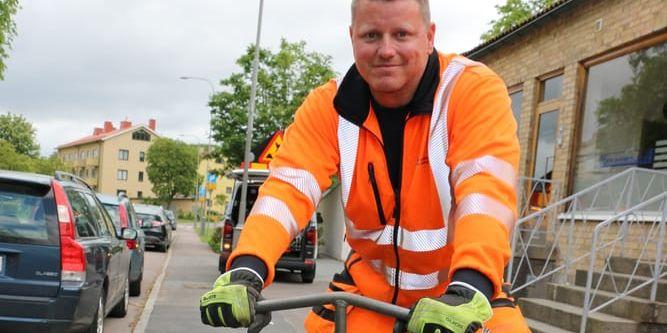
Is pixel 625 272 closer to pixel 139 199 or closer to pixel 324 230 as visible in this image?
pixel 324 230

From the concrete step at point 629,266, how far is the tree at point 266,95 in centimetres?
2114

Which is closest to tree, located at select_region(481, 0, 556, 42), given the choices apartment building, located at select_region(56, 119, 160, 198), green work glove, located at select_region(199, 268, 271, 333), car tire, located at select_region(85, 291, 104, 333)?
car tire, located at select_region(85, 291, 104, 333)

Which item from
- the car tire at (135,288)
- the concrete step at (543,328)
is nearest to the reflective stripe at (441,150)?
the concrete step at (543,328)

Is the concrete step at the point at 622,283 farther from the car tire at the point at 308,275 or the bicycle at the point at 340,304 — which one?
the car tire at the point at 308,275

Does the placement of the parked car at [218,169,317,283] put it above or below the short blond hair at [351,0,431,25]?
below

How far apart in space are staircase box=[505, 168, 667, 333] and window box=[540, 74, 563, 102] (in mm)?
2108

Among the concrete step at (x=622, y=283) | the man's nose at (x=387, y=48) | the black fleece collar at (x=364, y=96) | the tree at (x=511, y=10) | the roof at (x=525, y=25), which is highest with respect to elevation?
the tree at (x=511, y=10)

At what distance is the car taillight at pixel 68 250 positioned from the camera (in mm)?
6094

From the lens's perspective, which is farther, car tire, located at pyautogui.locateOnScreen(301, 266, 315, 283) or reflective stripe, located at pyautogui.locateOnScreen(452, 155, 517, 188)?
car tire, located at pyautogui.locateOnScreen(301, 266, 315, 283)

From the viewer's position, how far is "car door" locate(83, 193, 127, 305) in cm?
771

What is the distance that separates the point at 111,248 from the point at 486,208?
21.1 ft

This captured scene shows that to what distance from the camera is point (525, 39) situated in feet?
42.8

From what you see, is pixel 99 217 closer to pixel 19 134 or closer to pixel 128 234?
pixel 128 234

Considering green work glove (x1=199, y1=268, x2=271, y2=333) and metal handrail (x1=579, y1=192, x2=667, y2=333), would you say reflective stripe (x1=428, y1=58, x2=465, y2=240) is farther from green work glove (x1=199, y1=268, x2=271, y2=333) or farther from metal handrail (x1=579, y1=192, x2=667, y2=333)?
metal handrail (x1=579, y1=192, x2=667, y2=333)
